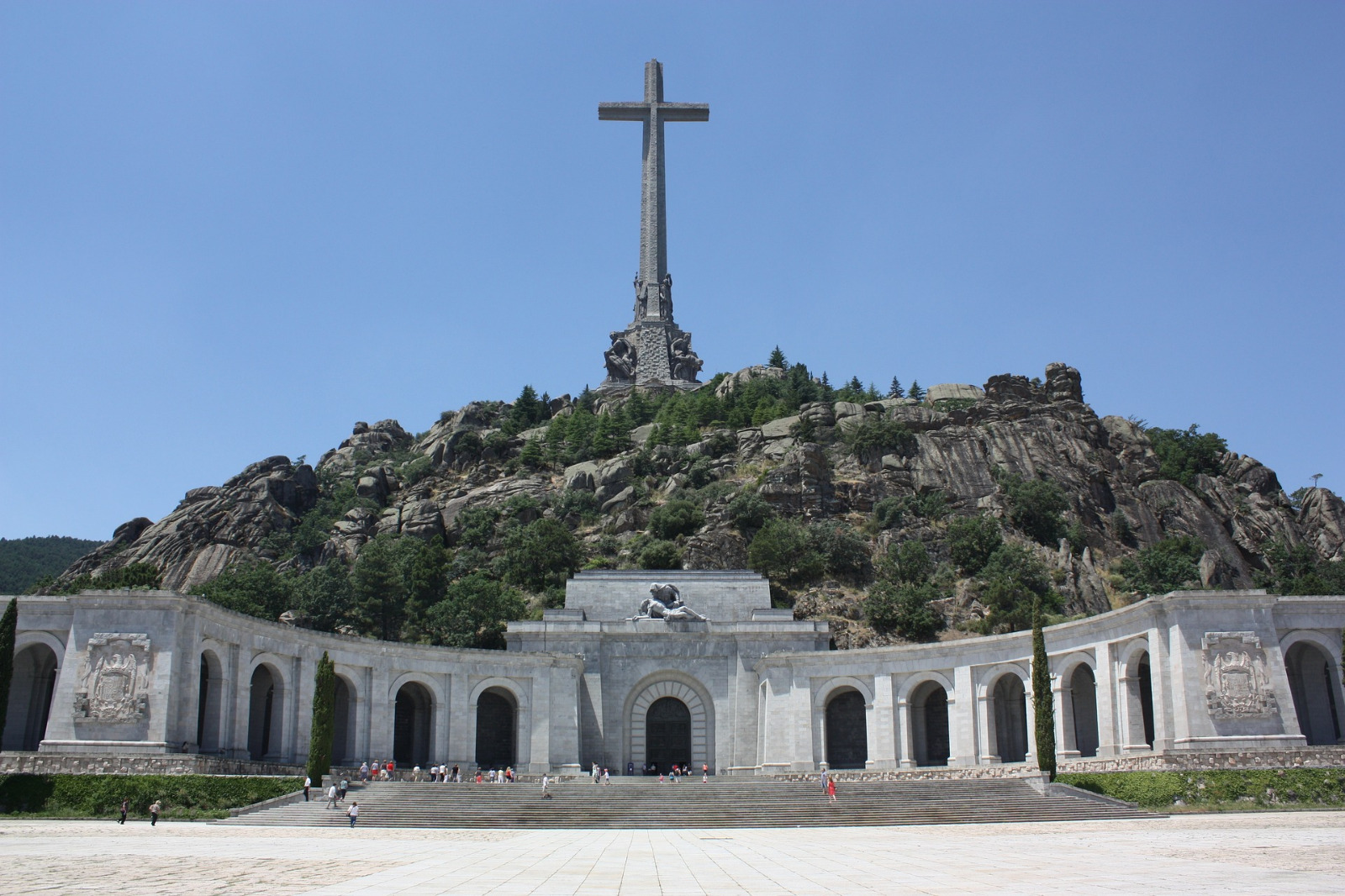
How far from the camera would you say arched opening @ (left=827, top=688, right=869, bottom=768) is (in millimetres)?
51219

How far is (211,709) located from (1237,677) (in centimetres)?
3346

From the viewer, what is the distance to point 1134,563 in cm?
7188

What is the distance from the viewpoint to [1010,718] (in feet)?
156

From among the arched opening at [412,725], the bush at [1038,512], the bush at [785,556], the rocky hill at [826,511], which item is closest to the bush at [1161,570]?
the rocky hill at [826,511]

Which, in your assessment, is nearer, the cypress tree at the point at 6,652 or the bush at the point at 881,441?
the cypress tree at the point at 6,652

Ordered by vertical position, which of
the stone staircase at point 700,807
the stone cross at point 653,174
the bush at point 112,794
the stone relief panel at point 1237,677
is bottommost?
the stone staircase at point 700,807

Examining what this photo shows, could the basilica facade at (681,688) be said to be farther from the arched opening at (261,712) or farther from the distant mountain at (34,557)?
the distant mountain at (34,557)

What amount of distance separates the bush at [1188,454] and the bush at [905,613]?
102ft

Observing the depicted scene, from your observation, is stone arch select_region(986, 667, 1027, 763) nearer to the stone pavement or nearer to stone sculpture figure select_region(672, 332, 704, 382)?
the stone pavement

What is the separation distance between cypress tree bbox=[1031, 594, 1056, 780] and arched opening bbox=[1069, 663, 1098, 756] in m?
7.41

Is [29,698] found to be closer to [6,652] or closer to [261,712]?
[6,652]

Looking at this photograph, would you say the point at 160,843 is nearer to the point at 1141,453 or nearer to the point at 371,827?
the point at 371,827

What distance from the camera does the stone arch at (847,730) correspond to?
51188mm

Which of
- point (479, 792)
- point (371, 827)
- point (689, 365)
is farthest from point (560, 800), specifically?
point (689, 365)
